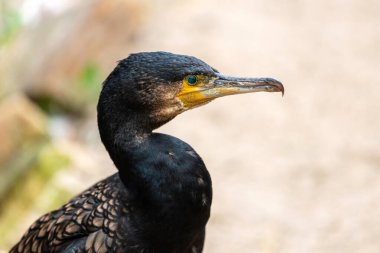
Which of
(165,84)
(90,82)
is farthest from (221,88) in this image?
(90,82)

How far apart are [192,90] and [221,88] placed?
5.3 inches

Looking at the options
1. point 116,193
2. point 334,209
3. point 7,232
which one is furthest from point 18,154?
point 116,193

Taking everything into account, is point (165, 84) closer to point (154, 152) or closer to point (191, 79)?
point (191, 79)

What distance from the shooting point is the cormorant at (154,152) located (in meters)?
3.61

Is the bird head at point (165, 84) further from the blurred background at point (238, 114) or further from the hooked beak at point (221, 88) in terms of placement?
the blurred background at point (238, 114)

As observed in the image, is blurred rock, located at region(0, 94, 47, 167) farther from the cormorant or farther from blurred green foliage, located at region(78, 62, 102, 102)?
the cormorant

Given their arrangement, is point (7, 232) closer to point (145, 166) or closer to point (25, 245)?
point (25, 245)

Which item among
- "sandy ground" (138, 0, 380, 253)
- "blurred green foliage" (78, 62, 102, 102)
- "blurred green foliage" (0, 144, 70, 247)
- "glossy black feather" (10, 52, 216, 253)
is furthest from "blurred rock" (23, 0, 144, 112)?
"glossy black feather" (10, 52, 216, 253)

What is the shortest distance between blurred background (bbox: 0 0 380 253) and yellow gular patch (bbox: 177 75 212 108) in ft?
8.48

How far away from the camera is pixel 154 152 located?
12.0 ft

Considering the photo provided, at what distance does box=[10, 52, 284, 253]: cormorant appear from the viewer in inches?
142

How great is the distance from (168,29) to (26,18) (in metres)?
2.08

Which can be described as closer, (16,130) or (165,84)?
(165,84)

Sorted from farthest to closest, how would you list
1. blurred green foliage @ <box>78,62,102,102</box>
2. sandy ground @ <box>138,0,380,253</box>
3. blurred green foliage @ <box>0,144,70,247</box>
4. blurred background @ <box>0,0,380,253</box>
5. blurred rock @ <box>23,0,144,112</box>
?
1. blurred rock @ <box>23,0,144,112</box>
2. blurred green foliage @ <box>78,62,102,102</box>
3. blurred green foliage @ <box>0,144,70,247</box>
4. blurred background @ <box>0,0,380,253</box>
5. sandy ground @ <box>138,0,380,253</box>
